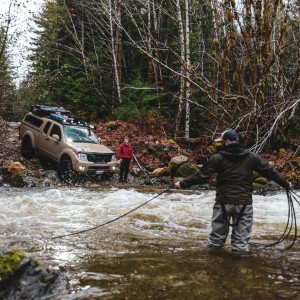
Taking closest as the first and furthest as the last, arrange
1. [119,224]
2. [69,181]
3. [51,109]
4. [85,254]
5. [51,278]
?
1. [51,278]
2. [85,254]
3. [119,224]
4. [69,181]
5. [51,109]

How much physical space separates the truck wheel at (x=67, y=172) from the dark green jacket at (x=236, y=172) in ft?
34.6

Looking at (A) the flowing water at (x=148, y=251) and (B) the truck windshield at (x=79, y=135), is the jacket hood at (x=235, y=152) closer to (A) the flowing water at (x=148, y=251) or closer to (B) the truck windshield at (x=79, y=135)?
(A) the flowing water at (x=148, y=251)

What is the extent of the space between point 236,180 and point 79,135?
12.2 meters

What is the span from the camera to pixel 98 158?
1633 centimetres

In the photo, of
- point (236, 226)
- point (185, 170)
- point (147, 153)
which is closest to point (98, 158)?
point (185, 170)

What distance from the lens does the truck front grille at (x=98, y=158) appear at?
16009mm

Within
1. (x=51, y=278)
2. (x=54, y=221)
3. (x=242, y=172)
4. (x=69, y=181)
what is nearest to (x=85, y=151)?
(x=69, y=181)

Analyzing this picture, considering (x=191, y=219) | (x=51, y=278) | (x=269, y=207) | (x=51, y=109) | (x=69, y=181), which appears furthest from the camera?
(x=51, y=109)

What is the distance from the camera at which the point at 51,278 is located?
4.32m

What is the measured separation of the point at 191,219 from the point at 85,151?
302 inches

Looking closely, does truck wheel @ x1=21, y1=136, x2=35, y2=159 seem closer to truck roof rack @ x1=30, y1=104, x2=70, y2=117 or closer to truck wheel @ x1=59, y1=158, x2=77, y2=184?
truck roof rack @ x1=30, y1=104, x2=70, y2=117

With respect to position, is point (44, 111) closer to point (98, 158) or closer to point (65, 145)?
point (65, 145)

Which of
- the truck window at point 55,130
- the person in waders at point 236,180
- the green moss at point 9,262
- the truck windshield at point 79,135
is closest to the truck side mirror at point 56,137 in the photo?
the truck window at point 55,130

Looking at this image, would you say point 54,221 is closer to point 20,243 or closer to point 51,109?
point 20,243
